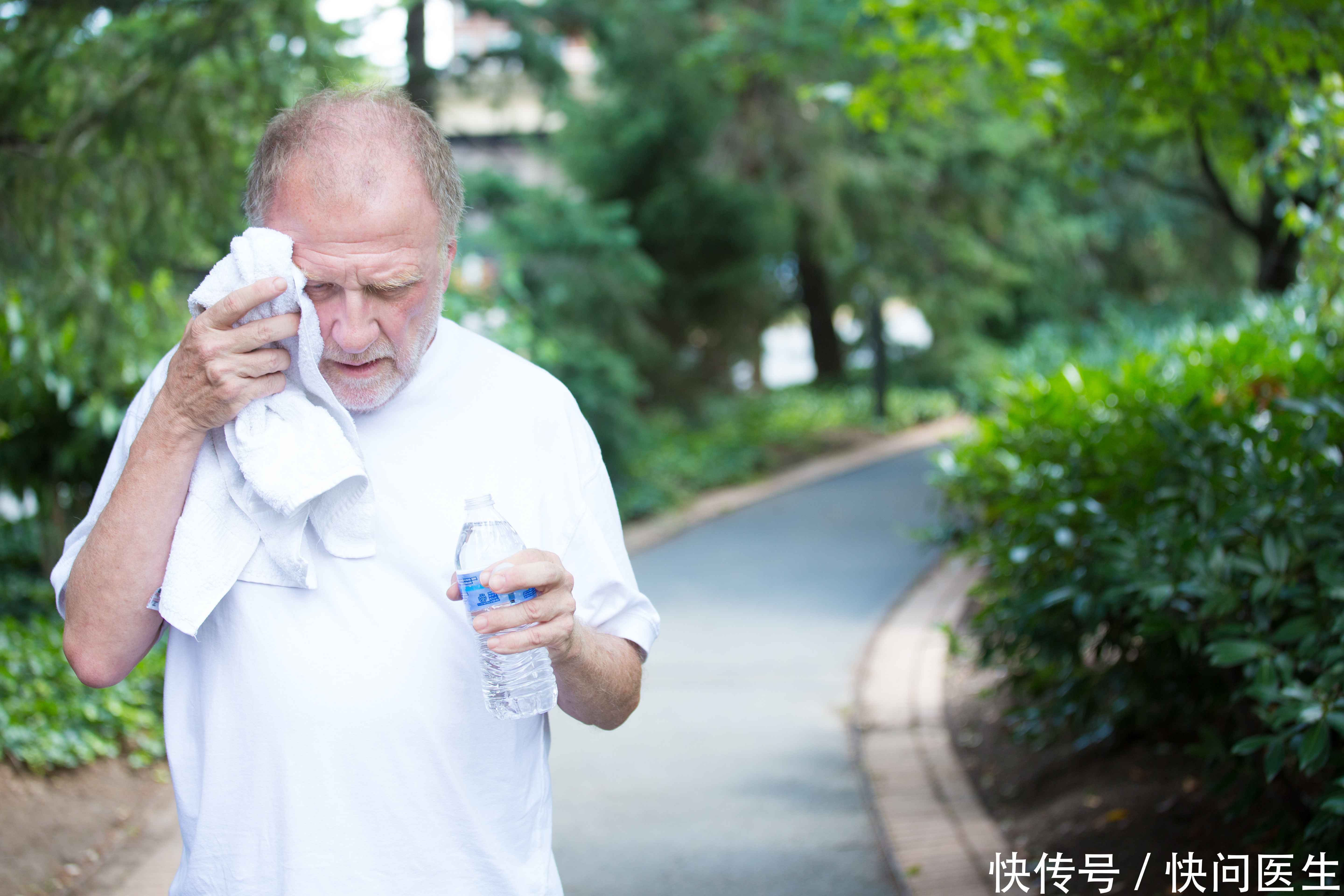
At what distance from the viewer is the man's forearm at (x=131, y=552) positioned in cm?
181

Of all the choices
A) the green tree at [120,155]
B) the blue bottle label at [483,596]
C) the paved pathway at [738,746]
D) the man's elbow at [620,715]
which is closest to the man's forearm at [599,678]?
the man's elbow at [620,715]

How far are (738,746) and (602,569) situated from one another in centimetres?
428

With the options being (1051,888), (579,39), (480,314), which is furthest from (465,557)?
(579,39)

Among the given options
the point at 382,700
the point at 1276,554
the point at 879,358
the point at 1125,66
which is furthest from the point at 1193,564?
the point at 879,358

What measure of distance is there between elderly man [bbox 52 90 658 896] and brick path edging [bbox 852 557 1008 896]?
2.87m

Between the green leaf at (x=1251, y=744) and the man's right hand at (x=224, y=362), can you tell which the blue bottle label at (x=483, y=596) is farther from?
the green leaf at (x=1251, y=744)

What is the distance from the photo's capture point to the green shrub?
197 inches

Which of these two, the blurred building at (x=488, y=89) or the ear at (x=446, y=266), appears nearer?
the ear at (x=446, y=266)

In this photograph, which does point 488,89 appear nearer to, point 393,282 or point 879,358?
point 879,358

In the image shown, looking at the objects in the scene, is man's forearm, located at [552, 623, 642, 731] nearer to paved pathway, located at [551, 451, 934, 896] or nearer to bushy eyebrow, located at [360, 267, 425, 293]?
bushy eyebrow, located at [360, 267, 425, 293]

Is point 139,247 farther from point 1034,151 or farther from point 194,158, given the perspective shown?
point 1034,151

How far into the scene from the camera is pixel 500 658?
182cm

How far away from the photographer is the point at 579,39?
13188mm

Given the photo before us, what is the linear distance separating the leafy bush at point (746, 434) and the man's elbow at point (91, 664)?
10.1 metres
